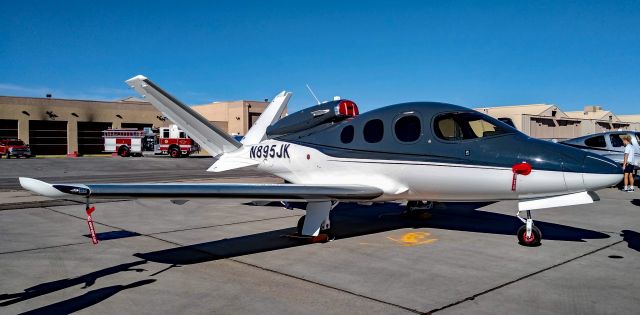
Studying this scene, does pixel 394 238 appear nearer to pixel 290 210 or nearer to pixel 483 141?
pixel 483 141

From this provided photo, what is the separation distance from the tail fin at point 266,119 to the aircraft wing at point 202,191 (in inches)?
200

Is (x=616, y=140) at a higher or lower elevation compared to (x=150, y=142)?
lower

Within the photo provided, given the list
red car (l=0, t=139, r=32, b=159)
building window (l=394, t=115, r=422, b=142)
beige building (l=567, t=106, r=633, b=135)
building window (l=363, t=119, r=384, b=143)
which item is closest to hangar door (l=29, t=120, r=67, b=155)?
red car (l=0, t=139, r=32, b=159)

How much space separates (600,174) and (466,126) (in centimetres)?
216

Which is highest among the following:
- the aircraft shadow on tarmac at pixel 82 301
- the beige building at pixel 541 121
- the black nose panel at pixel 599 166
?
the beige building at pixel 541 121

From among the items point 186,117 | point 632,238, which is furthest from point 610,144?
point 186,117

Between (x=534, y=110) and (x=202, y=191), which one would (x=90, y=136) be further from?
(x=202, y=191)

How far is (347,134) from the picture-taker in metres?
9.60

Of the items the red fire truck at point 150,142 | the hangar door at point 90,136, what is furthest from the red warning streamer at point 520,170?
the hangar door at point 90,136

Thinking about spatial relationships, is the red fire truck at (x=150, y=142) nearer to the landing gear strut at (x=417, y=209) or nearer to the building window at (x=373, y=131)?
the landing gear strut at (x=417, y=209)

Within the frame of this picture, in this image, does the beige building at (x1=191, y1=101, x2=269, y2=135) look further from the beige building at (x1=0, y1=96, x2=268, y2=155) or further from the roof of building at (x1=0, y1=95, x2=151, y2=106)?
the roof of building at (x1=0, y1=95, x2=151, y2=106)

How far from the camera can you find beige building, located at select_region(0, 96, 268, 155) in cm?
5653

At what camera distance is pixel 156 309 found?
5.12 metres

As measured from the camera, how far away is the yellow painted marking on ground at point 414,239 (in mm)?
8625
